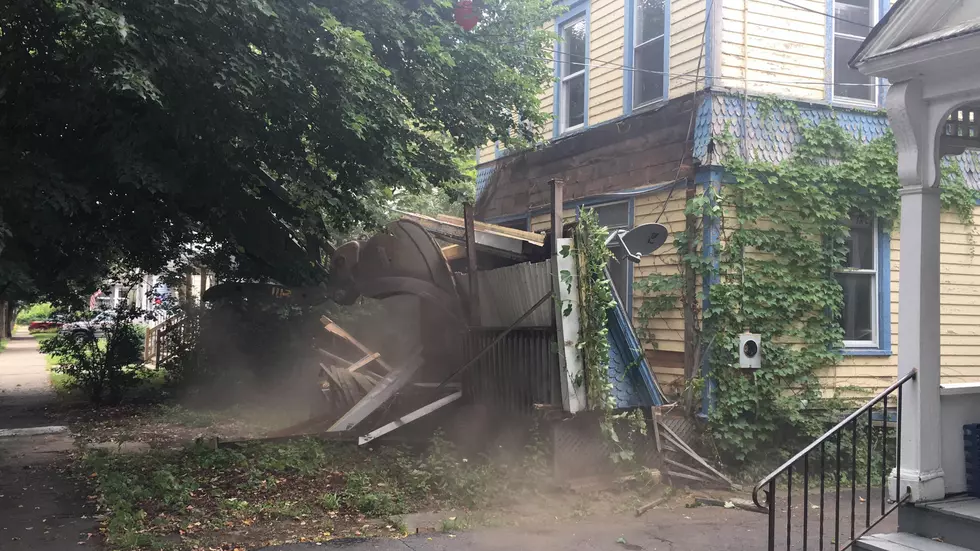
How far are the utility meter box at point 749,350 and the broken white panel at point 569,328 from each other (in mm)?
2380

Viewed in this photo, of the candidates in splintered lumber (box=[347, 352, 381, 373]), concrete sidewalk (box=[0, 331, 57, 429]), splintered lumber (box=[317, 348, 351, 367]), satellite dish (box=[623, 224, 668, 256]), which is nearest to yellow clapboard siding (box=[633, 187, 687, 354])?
satellite dish (box=[623, 224, 668, 256])

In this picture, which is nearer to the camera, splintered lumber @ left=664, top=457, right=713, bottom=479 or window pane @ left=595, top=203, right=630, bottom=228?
splintered lumber @ left=664, top=457, right=713, bottom=479

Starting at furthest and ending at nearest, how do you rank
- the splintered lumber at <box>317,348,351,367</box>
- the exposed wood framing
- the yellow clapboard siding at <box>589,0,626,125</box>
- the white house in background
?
the splintered lumber at <box>317,348,351,367</box> → the yellow clapboard siding at <box>589,0,626,125</box> → the exposed wood framing → the white house in background

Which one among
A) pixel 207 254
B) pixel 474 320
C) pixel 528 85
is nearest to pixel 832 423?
pixel 474 320

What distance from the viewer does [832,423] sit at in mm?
9023

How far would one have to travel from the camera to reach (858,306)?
378 inches

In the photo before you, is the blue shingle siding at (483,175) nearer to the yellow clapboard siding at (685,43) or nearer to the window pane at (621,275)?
the window pane at (621,275)

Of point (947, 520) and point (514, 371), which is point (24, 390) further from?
point (947, 520)

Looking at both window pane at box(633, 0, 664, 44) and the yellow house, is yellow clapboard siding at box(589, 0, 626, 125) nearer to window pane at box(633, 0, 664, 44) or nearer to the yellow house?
the yellow house

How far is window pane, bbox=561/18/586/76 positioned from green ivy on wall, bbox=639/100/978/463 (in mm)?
3615

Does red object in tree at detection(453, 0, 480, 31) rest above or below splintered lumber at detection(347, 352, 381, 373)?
above

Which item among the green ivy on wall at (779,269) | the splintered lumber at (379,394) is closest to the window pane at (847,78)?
the green ivy on wall at (779,269)

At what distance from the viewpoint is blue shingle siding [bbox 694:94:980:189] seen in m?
9.02

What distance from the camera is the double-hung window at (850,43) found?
9.83 metres
